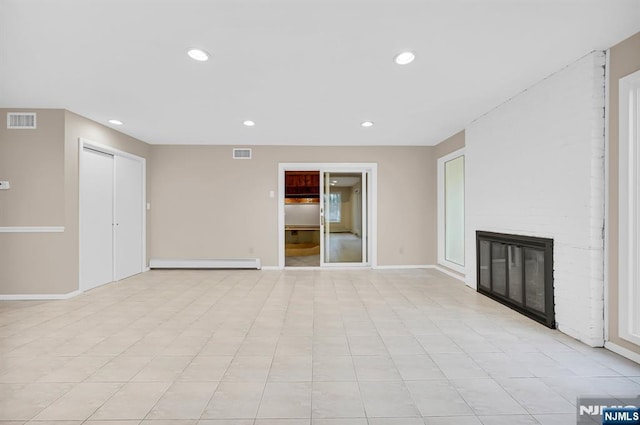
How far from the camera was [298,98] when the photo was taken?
3.88 m

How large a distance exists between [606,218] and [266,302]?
368 centimetres

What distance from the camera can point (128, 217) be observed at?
5785 millimetres

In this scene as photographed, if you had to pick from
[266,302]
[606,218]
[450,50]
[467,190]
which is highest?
[450,50]

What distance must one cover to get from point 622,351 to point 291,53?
12.3 feet

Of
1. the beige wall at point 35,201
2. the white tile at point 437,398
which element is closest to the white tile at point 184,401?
the white tile at point 437,398

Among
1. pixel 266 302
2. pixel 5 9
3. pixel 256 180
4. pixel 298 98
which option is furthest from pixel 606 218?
pixel 256 180

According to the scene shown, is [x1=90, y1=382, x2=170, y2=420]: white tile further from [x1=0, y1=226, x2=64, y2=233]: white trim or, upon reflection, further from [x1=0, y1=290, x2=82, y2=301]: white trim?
[x1=0, y1=226, x2=64, y2=233]: white trim

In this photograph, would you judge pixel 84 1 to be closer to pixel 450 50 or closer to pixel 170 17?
pixel 170 17

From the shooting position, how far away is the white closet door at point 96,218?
4703 millimetres

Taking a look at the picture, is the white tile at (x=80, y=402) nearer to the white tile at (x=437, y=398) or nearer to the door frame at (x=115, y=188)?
the white tile at (x=437, y=398)

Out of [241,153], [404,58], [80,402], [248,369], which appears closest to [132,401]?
[80,402]

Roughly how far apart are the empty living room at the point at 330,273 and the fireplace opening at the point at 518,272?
0.03 m

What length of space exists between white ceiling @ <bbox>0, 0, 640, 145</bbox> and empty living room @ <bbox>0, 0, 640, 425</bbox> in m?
0.02

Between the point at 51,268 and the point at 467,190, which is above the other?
the point at 467,190
